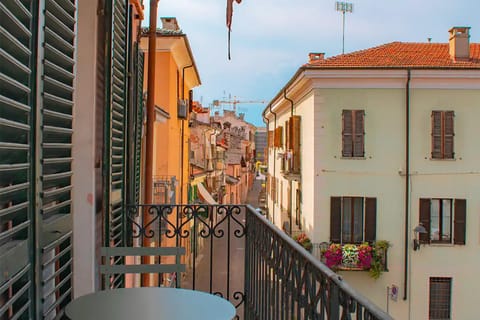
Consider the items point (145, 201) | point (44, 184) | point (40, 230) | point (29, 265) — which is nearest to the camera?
point (29, 265)

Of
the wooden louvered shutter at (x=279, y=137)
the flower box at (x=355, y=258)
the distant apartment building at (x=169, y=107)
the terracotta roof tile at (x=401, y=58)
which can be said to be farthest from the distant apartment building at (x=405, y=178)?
the wooden louvered shutter at (x=279, y=137)

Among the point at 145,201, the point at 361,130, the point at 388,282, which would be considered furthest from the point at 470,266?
the point at 145,201

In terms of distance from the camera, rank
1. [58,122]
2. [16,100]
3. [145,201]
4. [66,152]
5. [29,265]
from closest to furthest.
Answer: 1. [16,100]
2. [29,265]
3. [58,122]
4. [66,152]
5. [145,201]

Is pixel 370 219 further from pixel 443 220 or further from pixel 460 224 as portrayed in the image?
pixel 460 224

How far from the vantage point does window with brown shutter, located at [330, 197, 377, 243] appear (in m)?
16.6

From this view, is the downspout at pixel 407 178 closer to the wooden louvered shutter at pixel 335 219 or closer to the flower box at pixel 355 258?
the flower box at pixel 355 258

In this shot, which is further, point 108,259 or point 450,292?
point 450,292

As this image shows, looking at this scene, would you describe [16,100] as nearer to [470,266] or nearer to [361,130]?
[361,130]

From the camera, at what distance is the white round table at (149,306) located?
7.79 feet

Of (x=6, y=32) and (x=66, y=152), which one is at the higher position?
(x=6, y=32)

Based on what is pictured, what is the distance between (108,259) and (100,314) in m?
1.12

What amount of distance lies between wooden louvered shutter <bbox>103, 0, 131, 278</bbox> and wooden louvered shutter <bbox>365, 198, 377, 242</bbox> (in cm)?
1322

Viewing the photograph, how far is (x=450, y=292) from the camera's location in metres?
16.9

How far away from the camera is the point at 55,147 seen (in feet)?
7.96
